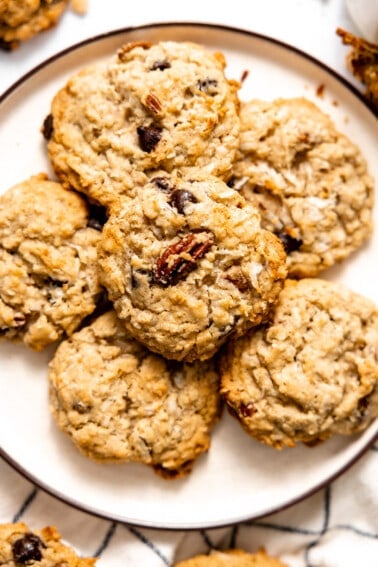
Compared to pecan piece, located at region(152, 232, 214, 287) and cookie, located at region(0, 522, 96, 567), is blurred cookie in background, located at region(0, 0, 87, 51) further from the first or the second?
cookie, located at region(0, 522, 96, 567)

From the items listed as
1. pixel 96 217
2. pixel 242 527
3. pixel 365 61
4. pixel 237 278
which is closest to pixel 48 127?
pixel 96 217

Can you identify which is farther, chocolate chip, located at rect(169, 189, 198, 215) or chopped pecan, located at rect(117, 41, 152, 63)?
chopped pecan, located at rect(117, 41, 152, 63)

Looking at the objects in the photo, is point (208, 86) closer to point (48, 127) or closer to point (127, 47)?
point (127, 47)

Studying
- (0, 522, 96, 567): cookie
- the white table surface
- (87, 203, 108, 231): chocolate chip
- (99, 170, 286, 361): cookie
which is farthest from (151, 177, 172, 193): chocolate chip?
(0, 522, 96, 567): cookie

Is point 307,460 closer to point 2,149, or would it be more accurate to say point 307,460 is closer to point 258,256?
point 258,256

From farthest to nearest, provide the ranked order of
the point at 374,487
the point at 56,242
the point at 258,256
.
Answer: the point at 374,487 < the point at 56,242 < the point at 258,256

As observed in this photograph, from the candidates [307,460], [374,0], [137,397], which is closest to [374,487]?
[307,460]
